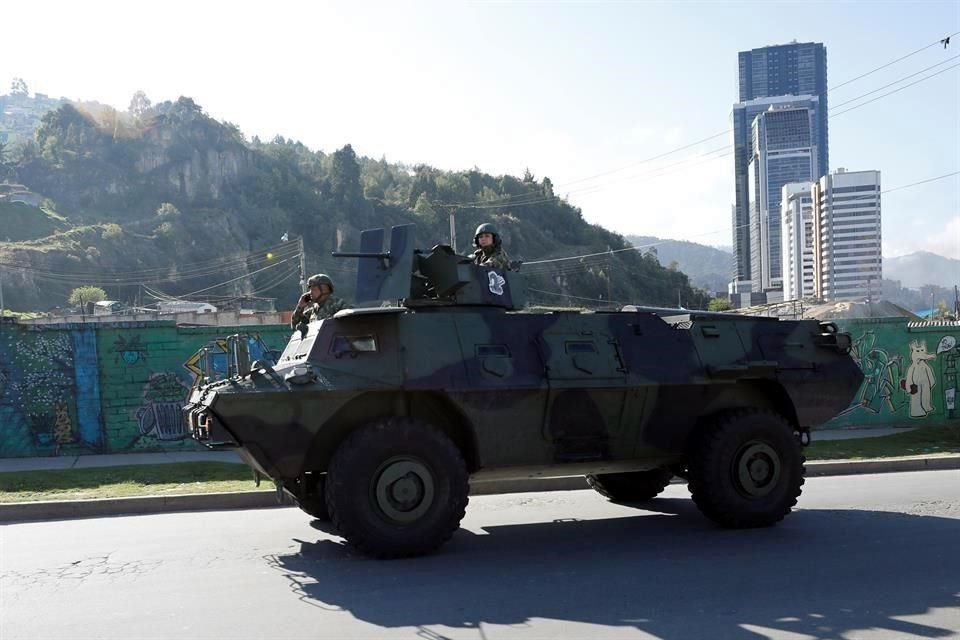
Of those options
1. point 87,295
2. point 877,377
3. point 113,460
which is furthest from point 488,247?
point 87,295

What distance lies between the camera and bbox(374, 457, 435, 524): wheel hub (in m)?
7.58

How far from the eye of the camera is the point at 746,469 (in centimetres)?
872

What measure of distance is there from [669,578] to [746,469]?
2.18 meters

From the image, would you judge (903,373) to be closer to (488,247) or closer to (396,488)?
(488,247)

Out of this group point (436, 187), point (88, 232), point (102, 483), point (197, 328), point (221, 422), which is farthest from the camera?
point (436, 187)

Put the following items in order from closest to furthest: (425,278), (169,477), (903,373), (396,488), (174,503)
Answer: (396,488) < (425,278) < (174,503) < (169,477) < (903,373)

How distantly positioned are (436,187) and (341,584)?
109 m

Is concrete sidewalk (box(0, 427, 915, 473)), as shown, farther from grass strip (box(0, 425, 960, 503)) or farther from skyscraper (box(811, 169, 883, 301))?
skyscraper (box(811, 169, 883, 301))

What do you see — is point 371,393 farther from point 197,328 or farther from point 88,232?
point 88,232

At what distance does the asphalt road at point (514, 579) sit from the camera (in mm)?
5754

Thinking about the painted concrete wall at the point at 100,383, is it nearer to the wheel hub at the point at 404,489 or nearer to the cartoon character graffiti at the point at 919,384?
the wheel hub at the point at 404,489

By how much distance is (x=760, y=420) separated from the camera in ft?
29.0

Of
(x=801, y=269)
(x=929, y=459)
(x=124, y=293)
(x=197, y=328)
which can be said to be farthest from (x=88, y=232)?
(x=929, y=459)

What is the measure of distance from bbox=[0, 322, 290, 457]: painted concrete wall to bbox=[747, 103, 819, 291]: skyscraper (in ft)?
457
